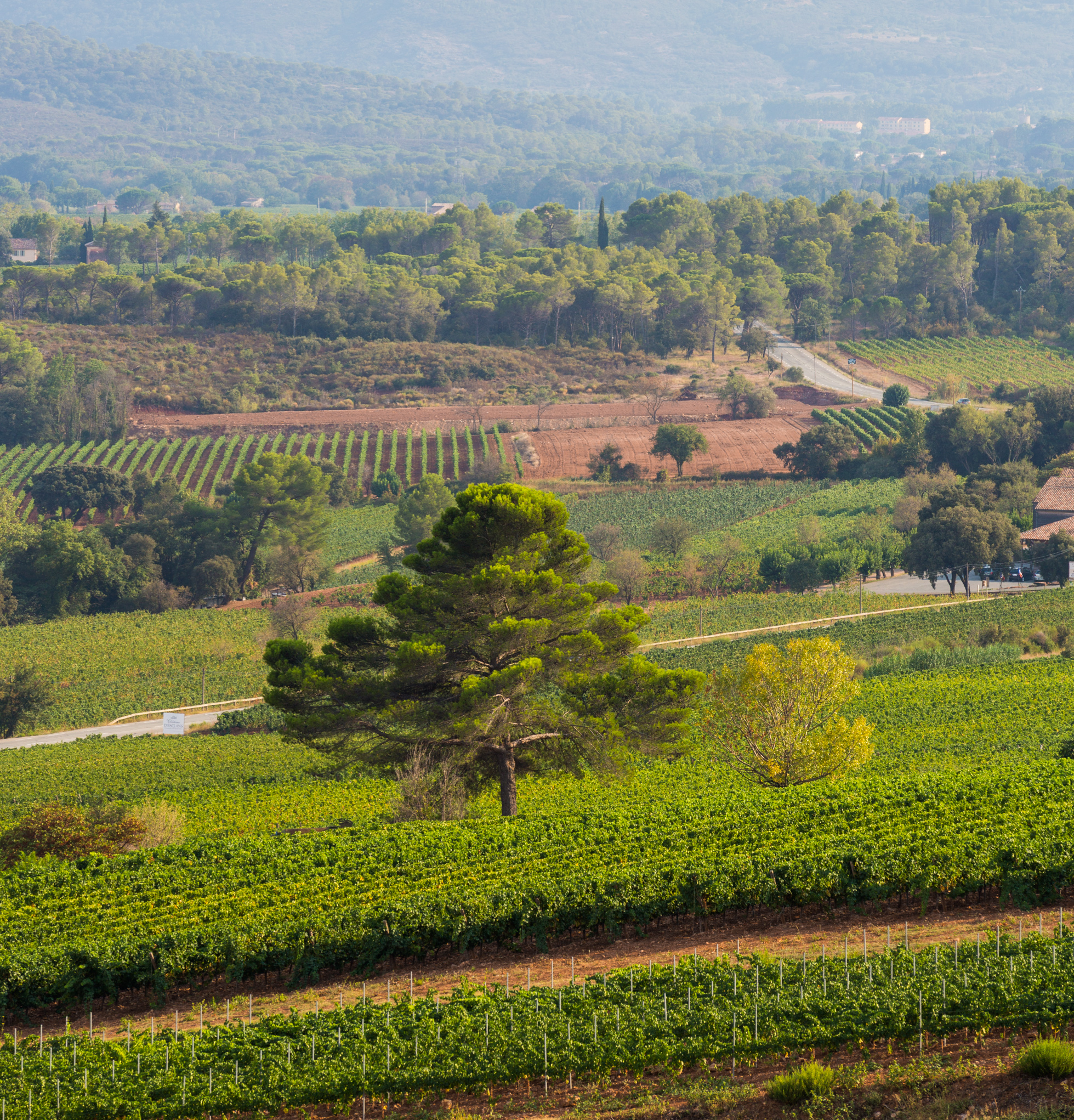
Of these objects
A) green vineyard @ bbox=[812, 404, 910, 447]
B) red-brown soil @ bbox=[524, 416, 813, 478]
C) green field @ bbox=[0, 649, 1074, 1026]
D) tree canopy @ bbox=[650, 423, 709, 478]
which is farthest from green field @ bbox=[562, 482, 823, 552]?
green field @ bbox=[0, 649, 1074, 1026]

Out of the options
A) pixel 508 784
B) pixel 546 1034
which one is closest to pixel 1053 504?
pixel 508 784

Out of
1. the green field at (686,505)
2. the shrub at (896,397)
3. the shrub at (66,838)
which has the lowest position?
the shrub at (66,838)

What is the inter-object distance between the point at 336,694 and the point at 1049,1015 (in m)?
19.9

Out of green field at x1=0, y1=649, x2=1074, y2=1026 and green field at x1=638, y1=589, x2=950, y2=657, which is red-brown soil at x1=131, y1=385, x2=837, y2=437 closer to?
green field at x1=638, y1=589, x2=950, y2=657

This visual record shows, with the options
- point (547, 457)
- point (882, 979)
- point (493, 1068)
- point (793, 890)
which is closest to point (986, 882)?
point (793, 890)

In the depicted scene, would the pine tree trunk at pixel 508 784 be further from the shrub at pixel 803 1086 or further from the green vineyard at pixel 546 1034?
the shrub at pixel 803 1086

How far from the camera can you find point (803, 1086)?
1636cm

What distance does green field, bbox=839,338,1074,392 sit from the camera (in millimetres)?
128000

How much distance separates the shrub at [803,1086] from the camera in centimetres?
1634

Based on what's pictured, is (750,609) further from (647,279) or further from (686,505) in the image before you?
(647,279)

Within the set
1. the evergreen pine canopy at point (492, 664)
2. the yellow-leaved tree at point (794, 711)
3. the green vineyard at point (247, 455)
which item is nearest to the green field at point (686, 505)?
the green vineyard at point (247, 455)

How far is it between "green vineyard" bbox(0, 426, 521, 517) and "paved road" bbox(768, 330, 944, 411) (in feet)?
113

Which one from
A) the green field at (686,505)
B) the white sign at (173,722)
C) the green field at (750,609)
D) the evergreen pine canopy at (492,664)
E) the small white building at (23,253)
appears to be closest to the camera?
the evergreen pine canopy at (492,664)

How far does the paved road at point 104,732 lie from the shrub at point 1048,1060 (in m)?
47.1
